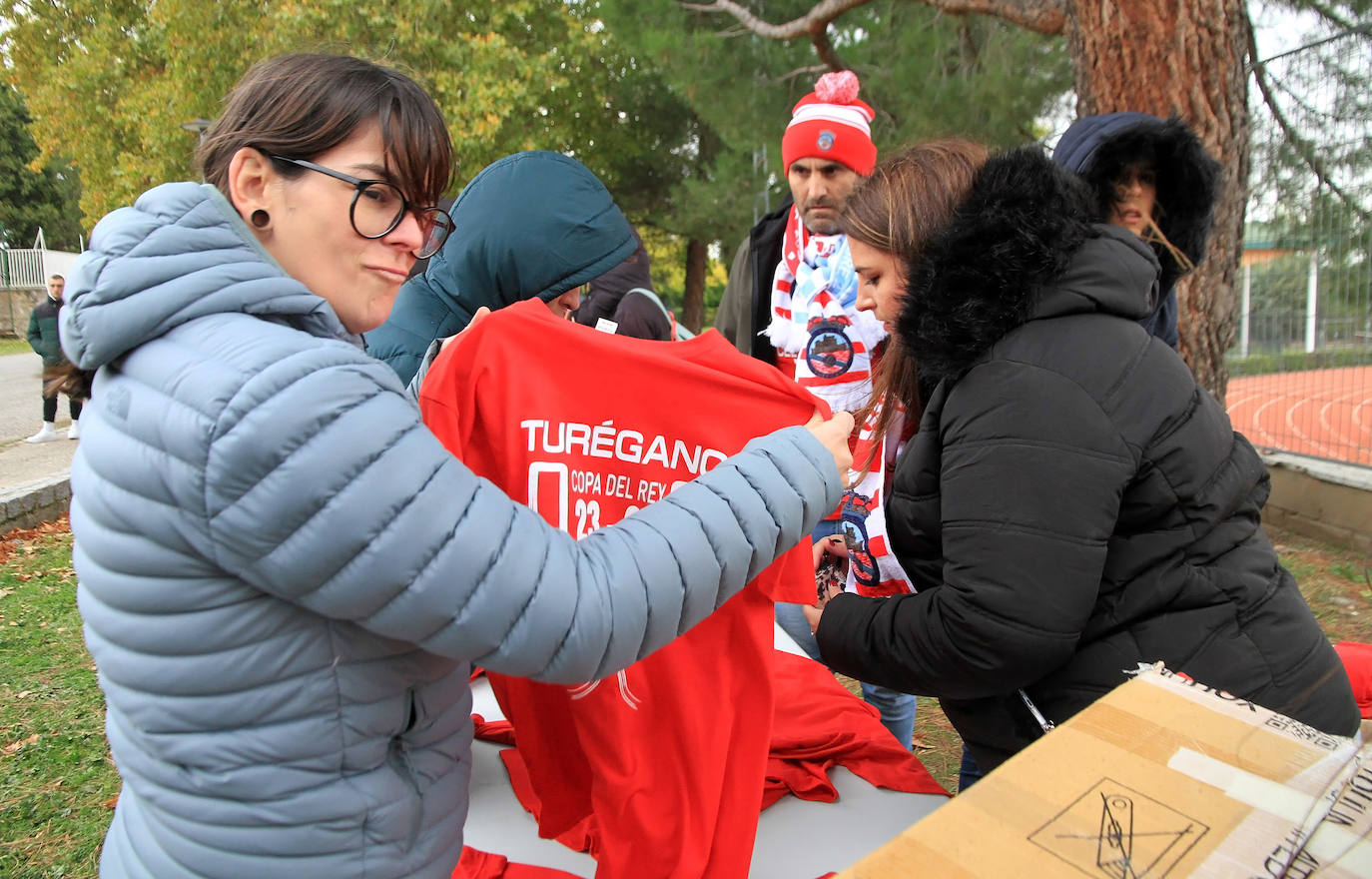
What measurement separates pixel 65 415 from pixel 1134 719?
14198mm

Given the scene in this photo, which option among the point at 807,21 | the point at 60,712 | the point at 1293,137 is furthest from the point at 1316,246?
the point at 60,712

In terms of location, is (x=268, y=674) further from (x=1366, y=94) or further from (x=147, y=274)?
(x=1366, y=94)

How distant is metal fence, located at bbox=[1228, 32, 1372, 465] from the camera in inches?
231

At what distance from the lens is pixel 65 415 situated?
40.4ft

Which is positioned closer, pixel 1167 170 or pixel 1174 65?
pixel 1167 170

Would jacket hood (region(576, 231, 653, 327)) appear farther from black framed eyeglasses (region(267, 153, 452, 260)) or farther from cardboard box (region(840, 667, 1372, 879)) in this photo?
cardboard box (region(840, 667, 1372, 879))

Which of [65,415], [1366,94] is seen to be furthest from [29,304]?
[1366,94]

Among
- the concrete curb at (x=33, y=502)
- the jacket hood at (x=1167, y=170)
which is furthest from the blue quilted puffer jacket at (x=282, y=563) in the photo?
the concrete curb at (x=33, y=502)

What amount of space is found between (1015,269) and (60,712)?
453 centimetres

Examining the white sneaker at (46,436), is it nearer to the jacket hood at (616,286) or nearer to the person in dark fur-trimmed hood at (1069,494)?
the jacket hood at (616,286)

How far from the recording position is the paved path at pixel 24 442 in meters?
8.86

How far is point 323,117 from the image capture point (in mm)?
1215

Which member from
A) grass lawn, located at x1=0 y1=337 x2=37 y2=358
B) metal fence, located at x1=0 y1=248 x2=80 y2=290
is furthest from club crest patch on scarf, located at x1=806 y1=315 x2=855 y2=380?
metal fence, located at x1=0 y1=248 x2=80 y2=290

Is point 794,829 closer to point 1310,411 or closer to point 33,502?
point 1310,411
